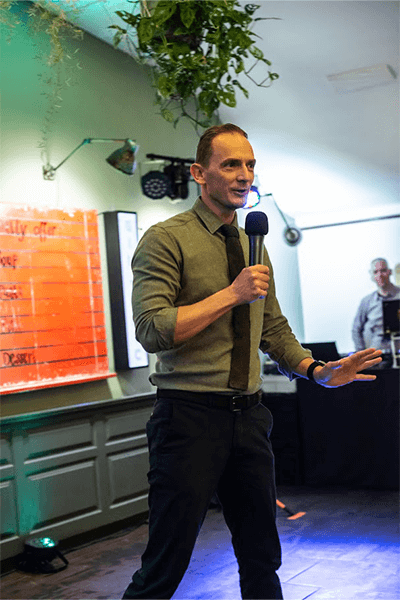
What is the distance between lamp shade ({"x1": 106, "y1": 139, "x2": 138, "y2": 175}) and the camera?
439cm

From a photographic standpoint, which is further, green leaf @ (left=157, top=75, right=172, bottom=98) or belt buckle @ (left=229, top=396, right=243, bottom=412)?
green leaf @ (left=157, top=75, right=172, bottom=98)

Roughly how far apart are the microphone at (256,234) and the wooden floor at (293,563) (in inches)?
74.0

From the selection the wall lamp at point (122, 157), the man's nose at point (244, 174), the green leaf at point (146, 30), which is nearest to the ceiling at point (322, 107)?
the wall lamp at point (122, 157)

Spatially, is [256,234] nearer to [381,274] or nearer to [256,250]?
[256,250]

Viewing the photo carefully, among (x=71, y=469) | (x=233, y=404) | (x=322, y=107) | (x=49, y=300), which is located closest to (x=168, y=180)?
(x=49, y=300)

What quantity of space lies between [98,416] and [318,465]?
1782mm

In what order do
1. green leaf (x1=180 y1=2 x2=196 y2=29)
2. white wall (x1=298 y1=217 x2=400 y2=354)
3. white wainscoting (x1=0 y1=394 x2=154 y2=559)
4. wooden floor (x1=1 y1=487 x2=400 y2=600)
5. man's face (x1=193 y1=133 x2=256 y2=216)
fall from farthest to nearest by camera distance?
white wall (x1=298 y1=217 x2=400 y2=354) → white wainscoting (x1=0 y1=394 x2=154 y2=559) → wooden floor (x1=1 y1=487 x2=400 y2=600) → green leaf (x1=180 y1=2 x2=196 y2=29) → man's face (x1=193 y1=133 x2=256 y2=216)

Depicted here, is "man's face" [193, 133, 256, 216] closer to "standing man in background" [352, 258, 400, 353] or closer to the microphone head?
the microphone head

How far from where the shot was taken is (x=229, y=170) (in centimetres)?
170

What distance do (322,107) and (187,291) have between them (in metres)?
4.34

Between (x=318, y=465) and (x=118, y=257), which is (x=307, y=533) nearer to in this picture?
(x=318, y=465)

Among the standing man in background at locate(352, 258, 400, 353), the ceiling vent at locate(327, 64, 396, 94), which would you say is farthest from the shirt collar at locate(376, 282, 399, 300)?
the ceiling vent at locate(327, 64, 396, 94)

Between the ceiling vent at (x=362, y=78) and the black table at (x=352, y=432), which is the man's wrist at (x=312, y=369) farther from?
the ceiling vent at (x=362, y=78)

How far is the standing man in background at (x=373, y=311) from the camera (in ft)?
21.9
